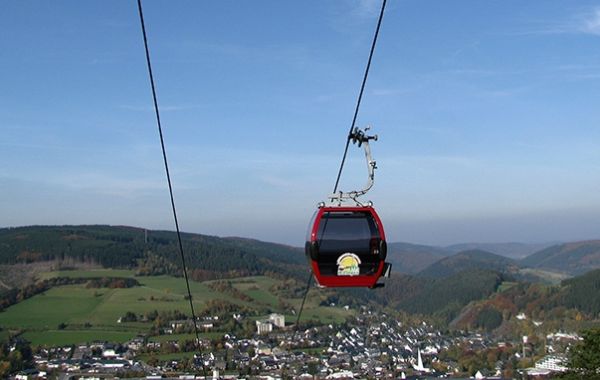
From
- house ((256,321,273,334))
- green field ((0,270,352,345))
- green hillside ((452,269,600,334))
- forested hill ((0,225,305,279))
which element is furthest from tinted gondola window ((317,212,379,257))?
forested hill ((0,225,305,279))

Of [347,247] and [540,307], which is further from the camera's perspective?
[540,307]

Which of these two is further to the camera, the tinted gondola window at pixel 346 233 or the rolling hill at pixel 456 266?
the rolling hill at pixel 456 266

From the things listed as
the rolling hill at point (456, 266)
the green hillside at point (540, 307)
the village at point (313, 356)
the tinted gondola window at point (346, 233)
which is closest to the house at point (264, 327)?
the village at point (313, 356)

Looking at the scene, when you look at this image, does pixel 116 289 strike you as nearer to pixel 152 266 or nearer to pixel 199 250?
pixel 152 266

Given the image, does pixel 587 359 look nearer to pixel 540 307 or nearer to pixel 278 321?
pixel 278 321

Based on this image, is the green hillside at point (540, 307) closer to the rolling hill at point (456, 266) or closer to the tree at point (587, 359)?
the tree at point (587, 359)

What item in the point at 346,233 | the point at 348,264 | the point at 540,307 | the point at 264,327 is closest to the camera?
the point at 346,233

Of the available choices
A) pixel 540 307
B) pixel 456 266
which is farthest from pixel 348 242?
pixel 456 266

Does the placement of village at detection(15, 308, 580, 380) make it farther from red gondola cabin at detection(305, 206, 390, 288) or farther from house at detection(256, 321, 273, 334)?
red gondola cabin at detection(305, 206, 390, 288)
